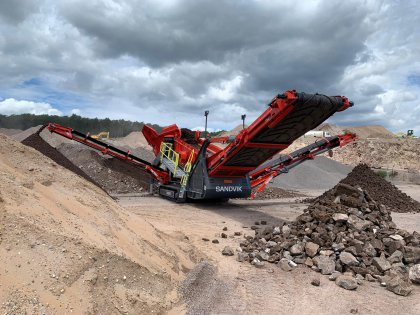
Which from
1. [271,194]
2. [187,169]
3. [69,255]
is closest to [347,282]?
[69,255]

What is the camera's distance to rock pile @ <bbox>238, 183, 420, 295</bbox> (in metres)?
5.99

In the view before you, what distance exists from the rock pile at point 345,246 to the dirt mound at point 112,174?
29.8 feet

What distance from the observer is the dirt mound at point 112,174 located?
1578 cm

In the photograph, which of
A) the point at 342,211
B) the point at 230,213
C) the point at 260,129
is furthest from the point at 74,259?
the point at 230,213

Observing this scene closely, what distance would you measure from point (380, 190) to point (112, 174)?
10.6 m

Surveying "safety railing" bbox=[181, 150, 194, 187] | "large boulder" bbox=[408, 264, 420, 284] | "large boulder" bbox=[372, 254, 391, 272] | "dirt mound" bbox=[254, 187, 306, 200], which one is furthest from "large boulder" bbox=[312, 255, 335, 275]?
"dirt mound" bbox=[254, 187, 306, 200]

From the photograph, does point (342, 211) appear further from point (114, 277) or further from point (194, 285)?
point (114, 277)

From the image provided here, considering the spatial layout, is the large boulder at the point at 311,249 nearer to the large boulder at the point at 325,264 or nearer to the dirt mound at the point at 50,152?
the large boulder at the point at 325,264

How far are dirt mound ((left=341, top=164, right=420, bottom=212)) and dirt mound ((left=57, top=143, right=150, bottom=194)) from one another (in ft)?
26.1

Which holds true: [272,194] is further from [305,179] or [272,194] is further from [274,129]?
[274,129]

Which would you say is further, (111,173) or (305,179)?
(305,179)

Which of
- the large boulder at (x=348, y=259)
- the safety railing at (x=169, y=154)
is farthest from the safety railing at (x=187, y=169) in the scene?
the large boulder at (x=348, y=259)

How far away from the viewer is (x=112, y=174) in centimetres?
1631

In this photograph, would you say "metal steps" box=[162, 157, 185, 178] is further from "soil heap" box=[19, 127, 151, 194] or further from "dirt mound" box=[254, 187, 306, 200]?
"dirt mound" box=[254, 187, 306, 200]
